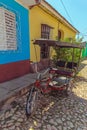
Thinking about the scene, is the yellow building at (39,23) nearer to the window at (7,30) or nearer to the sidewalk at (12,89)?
the window at (7,30)

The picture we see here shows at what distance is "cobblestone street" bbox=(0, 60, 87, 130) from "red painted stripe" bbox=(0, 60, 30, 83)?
1.07 m

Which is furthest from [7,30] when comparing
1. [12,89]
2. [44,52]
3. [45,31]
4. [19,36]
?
[44,52]

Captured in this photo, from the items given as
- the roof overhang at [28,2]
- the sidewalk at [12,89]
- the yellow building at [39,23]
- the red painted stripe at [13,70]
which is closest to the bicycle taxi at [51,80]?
the sidewalk at [12,89]

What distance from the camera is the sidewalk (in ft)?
11.7

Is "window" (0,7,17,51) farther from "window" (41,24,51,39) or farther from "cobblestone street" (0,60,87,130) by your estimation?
"window" (41,24,51,39)

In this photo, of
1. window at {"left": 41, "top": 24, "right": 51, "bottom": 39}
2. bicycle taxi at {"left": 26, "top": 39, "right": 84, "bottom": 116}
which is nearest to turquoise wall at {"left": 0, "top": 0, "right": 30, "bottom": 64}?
bicycle taxi at {"left": 26, "top": 39, "right": 84, "bottom": 116}

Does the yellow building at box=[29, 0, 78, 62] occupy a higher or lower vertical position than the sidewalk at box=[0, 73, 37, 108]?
higher

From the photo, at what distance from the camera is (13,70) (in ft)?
16.5

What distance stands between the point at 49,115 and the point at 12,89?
4.72 ft

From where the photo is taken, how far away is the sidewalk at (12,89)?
3573 mm

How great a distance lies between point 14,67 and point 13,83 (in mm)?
702

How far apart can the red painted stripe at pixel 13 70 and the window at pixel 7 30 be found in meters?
0.64

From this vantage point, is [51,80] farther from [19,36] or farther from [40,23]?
[40,23]

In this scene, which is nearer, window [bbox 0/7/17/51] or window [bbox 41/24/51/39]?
window [bbox 0/7/17/51]
